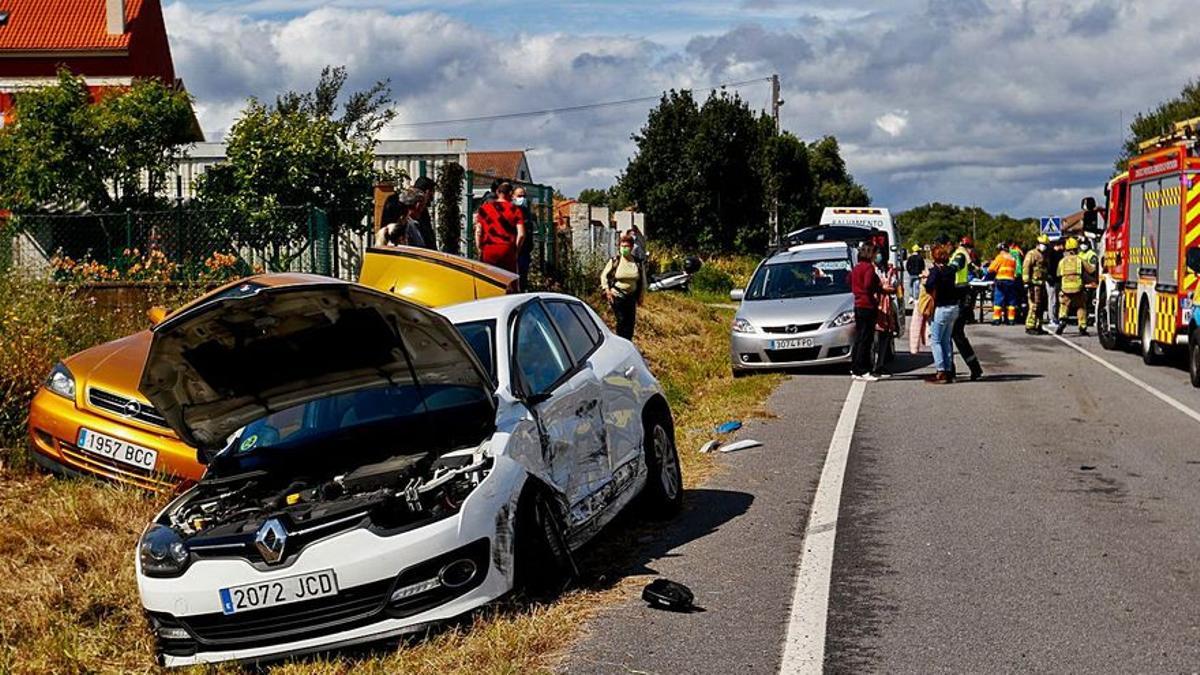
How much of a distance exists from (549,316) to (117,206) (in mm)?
21275

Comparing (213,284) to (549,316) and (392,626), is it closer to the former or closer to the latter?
(549,316)

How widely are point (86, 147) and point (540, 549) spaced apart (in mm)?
23603

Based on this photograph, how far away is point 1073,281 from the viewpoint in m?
29.2

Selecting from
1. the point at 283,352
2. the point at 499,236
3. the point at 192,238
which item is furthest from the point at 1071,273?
the point at 283,352

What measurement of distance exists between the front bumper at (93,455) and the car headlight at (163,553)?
275 centimetres

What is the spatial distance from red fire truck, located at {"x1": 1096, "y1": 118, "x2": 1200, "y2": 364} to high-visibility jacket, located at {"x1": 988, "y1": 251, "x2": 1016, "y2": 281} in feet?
18.6

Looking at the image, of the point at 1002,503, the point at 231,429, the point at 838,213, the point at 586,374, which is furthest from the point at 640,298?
the point at 838,213

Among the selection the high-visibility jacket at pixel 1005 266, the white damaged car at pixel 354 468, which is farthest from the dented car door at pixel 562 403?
the high-visibility jacket at pixel 1005 266

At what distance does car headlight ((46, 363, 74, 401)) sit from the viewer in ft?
32.8

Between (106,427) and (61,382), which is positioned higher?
(61,382)

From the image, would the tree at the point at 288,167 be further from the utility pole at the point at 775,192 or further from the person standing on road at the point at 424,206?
the utility pole at the point at 775,192

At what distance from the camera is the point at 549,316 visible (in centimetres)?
893

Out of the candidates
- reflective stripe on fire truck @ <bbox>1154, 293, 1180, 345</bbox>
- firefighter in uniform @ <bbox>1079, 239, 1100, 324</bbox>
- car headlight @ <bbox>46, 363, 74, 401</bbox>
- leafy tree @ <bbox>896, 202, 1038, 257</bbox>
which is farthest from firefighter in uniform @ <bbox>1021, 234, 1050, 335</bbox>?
leafy tree @ <bbox>896, 202, 1038, 257</bbox>

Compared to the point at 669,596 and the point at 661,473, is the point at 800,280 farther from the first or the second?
the point at 669,596
